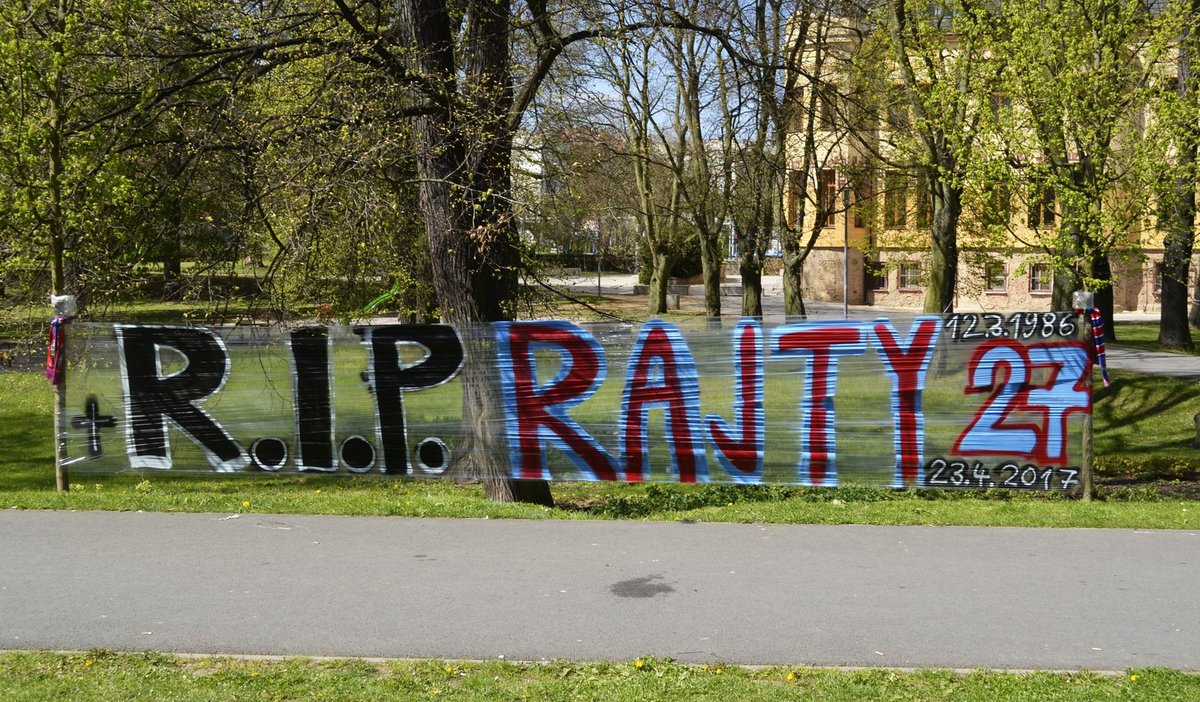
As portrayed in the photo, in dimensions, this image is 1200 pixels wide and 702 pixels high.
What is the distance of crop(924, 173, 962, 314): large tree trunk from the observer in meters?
22.8

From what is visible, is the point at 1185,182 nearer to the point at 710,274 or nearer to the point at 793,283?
the point at 793,283

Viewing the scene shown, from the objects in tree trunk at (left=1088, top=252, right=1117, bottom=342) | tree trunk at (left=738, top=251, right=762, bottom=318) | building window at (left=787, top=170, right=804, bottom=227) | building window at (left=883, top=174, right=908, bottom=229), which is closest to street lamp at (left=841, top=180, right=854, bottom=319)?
building window at (left=883, top=174, right=908, bottom=229)

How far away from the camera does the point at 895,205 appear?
29.3m

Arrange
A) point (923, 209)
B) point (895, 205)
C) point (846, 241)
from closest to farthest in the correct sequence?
point (846, 241) < point (923, 209) < point (895, 205)

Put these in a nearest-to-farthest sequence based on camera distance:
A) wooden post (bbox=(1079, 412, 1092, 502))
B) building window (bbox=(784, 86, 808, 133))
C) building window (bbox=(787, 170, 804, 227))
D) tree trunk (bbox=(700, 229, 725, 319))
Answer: wooden post (bbox=(1079, 412, 1092, 502)) → building window (bbox=(784, 86, 808, 133)) → building window (bbox=(787, 170, 804, 227)) → tree trunk (bbox=(700, 229, 725, 319))

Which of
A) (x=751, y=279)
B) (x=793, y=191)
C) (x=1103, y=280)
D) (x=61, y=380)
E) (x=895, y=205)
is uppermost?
(x=793, y=191)

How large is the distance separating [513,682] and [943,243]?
63.4ft

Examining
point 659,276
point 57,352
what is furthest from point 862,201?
point 57,352

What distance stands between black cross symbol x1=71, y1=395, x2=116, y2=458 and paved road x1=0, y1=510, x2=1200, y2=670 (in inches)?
90.2

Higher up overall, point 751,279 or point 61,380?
point 751,279

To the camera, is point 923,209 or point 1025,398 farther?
point 923,209

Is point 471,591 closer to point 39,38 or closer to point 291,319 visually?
point 291,319

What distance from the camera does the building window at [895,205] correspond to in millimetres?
26891

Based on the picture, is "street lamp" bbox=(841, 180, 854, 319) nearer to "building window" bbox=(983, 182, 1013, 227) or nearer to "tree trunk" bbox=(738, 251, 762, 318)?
"tree trunk" bbox=(738, 251, 762, 318)
